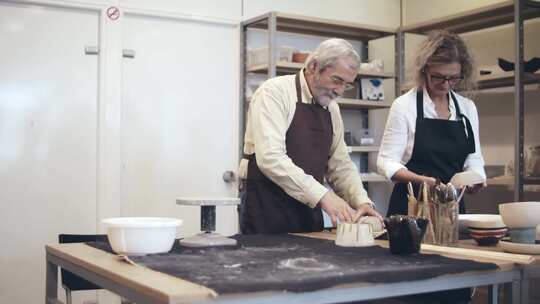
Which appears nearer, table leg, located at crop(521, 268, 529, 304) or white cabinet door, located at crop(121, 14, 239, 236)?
table leg, located at crop(521, 268, 529, 304)

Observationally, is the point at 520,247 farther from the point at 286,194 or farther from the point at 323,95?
the point at 323,95

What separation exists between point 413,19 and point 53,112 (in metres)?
2.72

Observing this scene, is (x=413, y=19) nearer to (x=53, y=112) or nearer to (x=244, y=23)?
(x=244, y=23)

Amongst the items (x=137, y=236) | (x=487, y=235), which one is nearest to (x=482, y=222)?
(x=487, y=235)

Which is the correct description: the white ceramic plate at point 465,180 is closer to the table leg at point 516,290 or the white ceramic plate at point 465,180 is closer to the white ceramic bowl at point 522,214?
the white ceramic bowl at point 522,214

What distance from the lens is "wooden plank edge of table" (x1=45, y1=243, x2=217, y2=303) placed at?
1227 mm

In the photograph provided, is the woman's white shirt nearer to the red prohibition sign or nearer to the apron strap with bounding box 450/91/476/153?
the apron strap with bounding box 450/91/476/153

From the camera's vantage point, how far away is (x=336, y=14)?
4.95 metres

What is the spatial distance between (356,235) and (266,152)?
580 mm

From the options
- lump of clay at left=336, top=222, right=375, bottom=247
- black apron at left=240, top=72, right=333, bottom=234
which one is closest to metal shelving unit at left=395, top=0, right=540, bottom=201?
black apron at left=240, top=72, right=333, bottom=234

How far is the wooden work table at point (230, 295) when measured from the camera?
1.26 metres

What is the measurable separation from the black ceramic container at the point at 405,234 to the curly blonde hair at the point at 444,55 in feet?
3.30

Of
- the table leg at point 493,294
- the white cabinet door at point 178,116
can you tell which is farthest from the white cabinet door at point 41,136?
the table leg at point 493,294

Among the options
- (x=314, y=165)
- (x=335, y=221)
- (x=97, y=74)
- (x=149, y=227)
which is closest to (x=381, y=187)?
(x=97, y=74)
